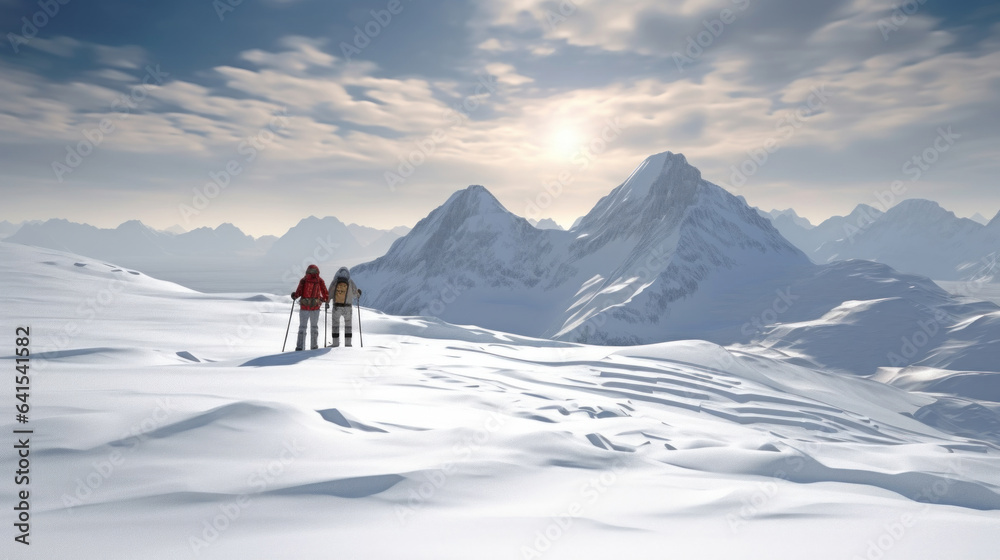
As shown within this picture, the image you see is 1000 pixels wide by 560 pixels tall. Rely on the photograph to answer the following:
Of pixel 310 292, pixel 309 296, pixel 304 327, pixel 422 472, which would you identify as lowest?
pixel 422 472

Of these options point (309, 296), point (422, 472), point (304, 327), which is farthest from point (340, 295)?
point (422, 472)

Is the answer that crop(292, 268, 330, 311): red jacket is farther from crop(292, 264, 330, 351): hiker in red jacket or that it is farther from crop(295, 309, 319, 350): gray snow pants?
crop(295, 309, 319, 350): gray snow pants

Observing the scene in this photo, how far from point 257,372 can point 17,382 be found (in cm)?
296

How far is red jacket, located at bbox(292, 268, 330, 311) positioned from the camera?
12.5 m

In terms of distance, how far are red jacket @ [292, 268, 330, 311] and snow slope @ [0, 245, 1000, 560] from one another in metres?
1.82

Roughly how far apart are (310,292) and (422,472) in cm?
895

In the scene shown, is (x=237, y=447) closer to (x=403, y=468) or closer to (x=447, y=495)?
(x=403, y=468)

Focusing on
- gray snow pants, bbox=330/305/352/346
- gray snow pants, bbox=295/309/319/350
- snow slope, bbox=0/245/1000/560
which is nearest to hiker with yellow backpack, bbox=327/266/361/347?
gray snow pants, bbox=330/305/352/346

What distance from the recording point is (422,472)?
15.4ft

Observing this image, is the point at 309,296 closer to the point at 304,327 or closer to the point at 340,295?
the point at 304,327

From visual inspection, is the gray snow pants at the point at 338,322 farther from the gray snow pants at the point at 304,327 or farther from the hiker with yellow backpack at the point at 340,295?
the gray snow pants at the point at 304,327

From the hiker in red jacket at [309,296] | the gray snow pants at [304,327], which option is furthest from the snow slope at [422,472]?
the hiker in red jacket at [309,296]

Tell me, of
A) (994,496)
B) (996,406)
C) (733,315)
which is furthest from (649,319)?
(994,496)

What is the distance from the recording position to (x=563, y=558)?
3547 millimetres
